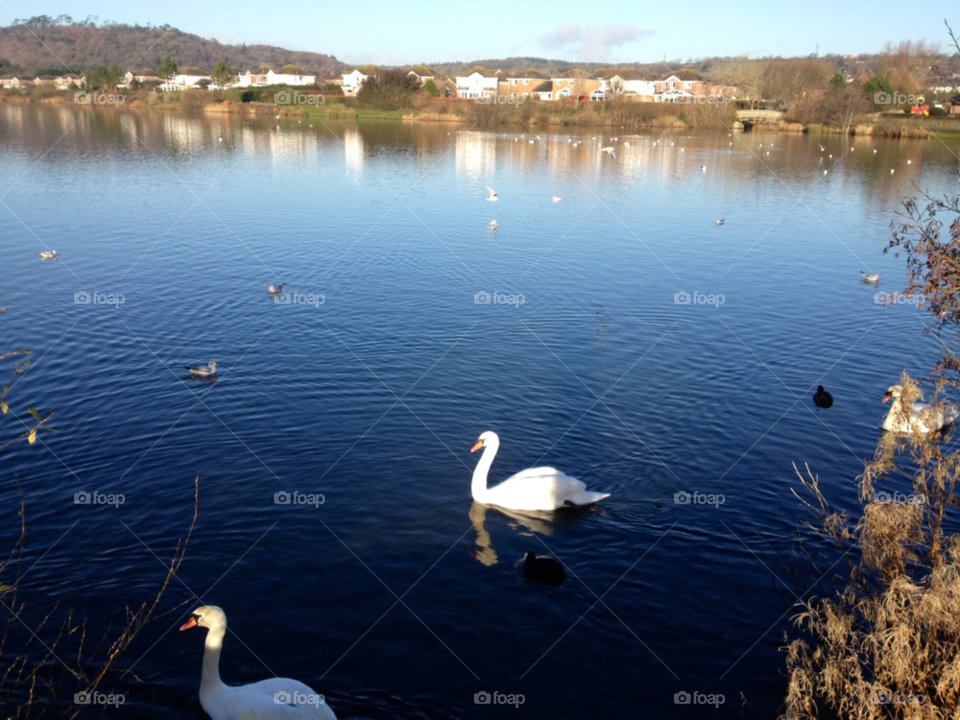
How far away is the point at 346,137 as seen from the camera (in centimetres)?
7550

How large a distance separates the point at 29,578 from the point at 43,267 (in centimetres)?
1805

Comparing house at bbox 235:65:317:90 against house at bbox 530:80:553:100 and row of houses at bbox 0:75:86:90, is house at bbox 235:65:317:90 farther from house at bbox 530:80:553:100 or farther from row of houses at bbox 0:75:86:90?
house at bbox 530:80:553:100

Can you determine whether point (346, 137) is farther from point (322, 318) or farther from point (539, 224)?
point (322, 318)

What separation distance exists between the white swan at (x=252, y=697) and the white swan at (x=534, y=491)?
16.2ft

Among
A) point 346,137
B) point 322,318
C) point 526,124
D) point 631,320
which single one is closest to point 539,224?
point 631,320

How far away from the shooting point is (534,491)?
38.3 feet

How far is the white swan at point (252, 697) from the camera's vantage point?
7203mm

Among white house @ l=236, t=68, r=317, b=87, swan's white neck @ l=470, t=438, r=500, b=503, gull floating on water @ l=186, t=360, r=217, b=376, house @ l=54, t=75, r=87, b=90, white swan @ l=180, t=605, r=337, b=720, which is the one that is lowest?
white swan @ l=180, t=605, r=337, b=720

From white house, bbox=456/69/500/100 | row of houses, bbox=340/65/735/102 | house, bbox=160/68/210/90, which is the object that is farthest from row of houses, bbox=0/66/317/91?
white house, bbox=456/69/500/100

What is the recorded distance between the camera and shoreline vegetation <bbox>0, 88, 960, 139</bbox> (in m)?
85.0

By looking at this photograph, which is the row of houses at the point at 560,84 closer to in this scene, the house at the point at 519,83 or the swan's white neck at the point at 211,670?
the house at the point at 519,83

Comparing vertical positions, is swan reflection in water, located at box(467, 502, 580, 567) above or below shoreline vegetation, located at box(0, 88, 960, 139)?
below

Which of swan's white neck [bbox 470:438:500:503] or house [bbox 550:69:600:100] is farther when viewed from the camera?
house [bbox 550:69:600:100]

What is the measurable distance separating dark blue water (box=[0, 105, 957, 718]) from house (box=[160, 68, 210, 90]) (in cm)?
11615
